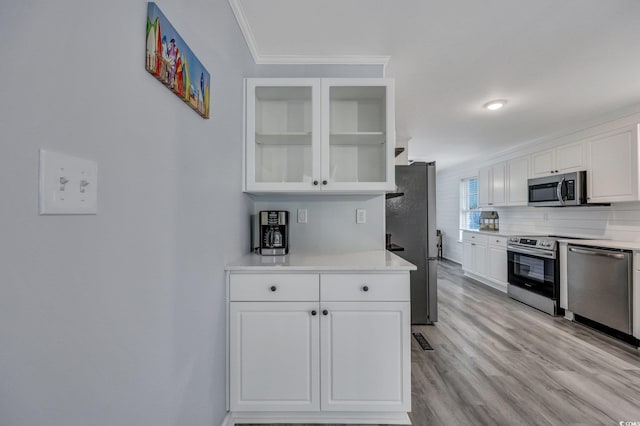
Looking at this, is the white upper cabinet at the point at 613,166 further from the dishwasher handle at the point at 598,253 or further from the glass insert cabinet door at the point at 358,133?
the glass insert cabinet door at the point at 358,133

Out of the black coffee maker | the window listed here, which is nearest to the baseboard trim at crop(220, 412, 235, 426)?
the black coffee maker

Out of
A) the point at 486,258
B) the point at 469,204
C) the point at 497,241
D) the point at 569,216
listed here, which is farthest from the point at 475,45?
the point at 469,204

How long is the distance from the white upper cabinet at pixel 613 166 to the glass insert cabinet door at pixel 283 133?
339 cm

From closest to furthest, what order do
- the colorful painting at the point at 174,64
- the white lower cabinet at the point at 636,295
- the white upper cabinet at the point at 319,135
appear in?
the colorful painting at the point at 174,64
the white upper cabinet at the point at 319,135
the white lower cabinet at the point at 636,295

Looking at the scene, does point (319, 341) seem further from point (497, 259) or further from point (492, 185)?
point (492, 185)

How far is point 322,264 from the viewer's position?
1.59 meters

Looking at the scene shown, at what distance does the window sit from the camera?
6402 millimetres

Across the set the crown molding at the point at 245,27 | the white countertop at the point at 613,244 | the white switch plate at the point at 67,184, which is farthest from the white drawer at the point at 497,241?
the white switch plate at the point at 67,184

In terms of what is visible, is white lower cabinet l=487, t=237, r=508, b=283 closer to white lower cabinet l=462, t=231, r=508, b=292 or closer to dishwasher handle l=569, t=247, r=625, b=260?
white lower cabinet l=462, t=231, r=508, b=292

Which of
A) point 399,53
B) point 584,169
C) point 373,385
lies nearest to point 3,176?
point 373,385

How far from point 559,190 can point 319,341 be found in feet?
12.9

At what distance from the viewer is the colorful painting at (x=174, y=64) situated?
0.84 meters

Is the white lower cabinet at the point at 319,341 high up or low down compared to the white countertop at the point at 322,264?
down

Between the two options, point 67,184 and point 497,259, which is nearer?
point 67,184
